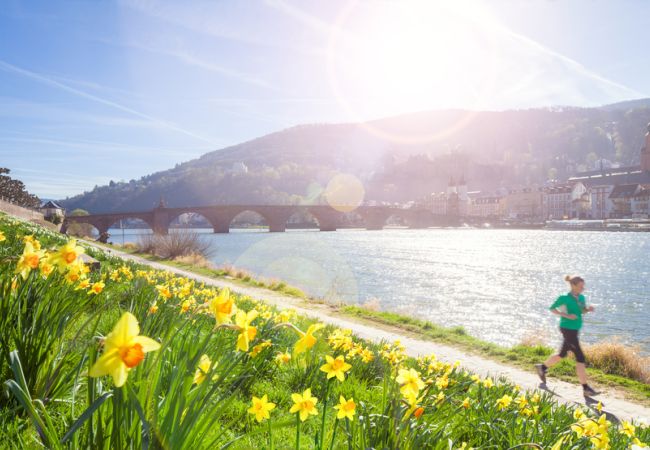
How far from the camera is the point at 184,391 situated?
1840 mm

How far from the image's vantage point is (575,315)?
25.6 feet

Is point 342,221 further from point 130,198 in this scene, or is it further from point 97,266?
point 97,266

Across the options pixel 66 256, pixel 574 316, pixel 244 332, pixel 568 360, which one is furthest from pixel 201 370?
pixel 568 360

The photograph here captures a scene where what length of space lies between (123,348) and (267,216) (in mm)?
95981

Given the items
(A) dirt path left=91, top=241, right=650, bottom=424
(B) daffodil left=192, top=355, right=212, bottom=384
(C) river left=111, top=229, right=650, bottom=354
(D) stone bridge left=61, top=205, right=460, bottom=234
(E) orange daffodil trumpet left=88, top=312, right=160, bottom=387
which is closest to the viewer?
(E) orange daffodil trumpet left=88, top=312, right=160, bottom=387

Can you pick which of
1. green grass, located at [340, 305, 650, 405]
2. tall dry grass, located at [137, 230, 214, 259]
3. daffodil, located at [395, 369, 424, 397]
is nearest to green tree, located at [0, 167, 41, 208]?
tall dry grass, located at [137, 230, 214, 259]

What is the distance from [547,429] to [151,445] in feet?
9.94

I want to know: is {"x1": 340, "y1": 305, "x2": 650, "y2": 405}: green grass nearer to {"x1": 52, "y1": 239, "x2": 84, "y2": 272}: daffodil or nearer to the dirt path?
the dirt path

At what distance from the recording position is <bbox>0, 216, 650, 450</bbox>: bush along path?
1734mm

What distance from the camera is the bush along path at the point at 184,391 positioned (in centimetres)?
173

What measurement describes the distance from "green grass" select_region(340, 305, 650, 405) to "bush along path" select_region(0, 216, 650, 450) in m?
4.84

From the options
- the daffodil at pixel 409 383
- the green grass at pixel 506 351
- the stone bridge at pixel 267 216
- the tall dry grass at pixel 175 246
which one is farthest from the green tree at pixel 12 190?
the daffodil at pixel 409 383

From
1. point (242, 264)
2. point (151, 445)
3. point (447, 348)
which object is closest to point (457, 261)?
point (242, 264)

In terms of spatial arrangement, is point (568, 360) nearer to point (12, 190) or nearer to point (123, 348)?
point (123, 348)
